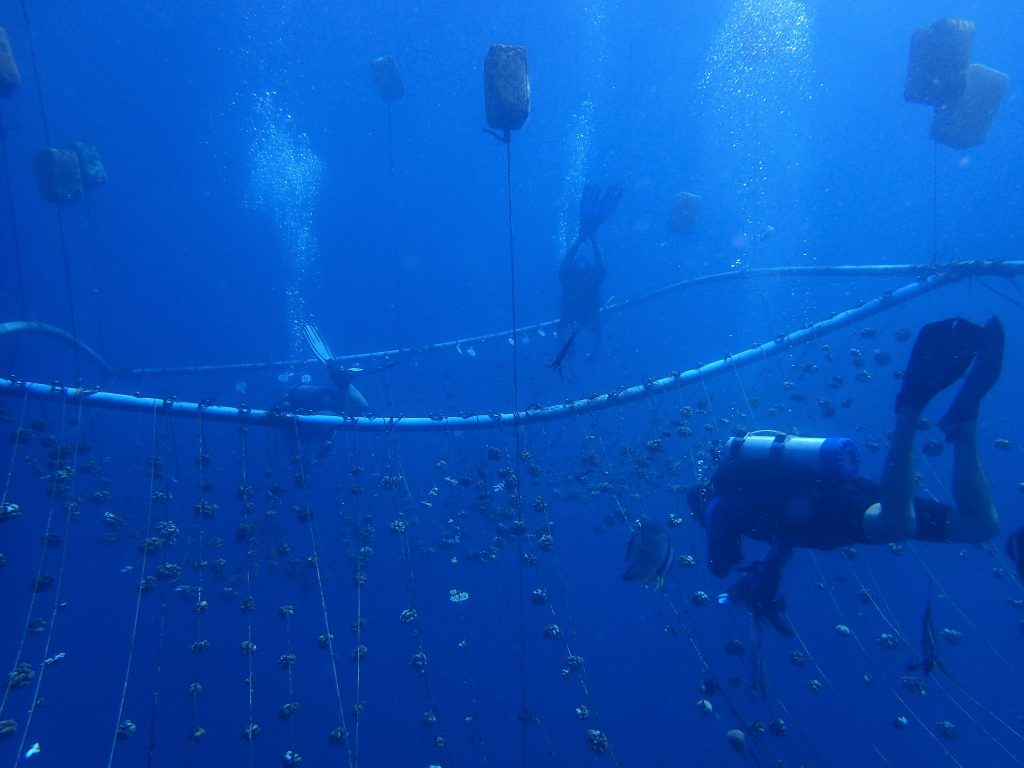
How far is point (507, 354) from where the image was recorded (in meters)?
34.2

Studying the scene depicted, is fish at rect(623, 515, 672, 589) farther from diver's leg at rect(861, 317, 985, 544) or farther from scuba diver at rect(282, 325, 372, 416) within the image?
scuba diver at rect(282, 325, 372, 416)

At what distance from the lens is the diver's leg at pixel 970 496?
4.12 m

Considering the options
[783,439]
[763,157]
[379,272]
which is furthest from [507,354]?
[763,157]

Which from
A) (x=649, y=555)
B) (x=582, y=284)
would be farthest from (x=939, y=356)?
(x=582, y=284)

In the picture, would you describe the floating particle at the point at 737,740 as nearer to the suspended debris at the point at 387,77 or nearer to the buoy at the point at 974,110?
the buoy at the point at 974,110

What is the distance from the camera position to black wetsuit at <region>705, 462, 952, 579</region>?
169 inches

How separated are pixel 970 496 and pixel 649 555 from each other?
2.51 meters

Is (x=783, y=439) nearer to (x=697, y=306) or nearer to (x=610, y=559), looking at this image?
(x=610, y=559)

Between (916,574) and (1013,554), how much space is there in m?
25.6

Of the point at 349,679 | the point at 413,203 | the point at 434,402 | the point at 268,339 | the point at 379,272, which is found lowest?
the point at 349,679

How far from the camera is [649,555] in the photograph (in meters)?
4.12

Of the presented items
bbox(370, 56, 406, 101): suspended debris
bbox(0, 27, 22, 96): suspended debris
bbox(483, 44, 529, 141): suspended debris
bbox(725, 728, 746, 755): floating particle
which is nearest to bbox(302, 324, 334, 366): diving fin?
bbox(0, 27, 22, 96): suspended debris

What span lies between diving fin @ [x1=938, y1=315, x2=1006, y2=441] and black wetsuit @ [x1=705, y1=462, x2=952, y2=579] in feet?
2.22

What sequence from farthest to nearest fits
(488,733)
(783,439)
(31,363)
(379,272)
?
(379,272), (31,363), (488,733), (783,439)
